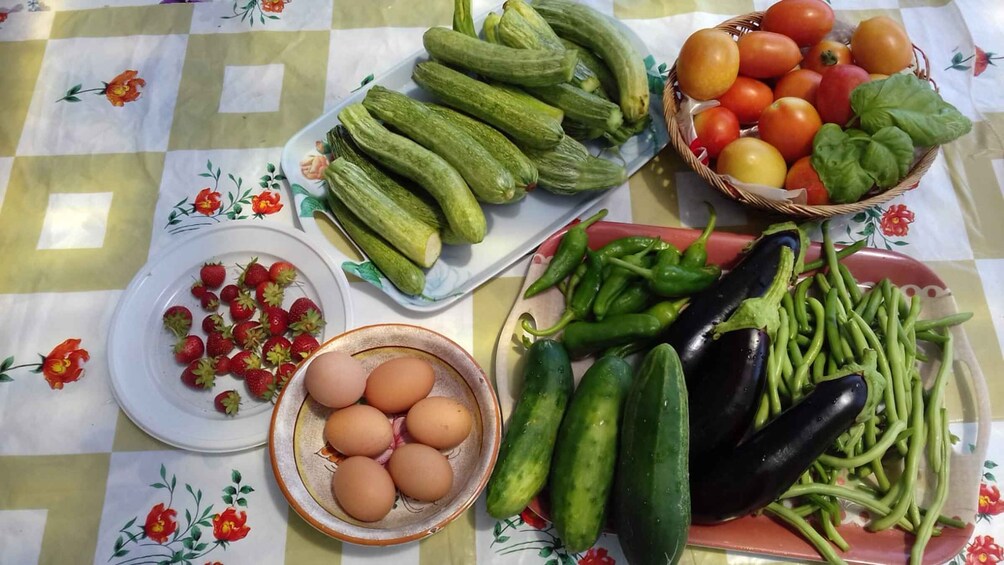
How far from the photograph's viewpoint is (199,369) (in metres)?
1.17

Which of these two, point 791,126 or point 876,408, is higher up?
point 791,126

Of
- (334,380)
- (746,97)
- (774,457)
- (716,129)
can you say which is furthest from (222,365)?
(746,97)

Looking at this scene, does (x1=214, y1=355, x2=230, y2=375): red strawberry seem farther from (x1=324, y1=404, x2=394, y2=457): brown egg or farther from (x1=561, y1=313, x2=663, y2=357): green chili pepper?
(x1=561, y1=313, x2=663, y2=357): green chili pepper

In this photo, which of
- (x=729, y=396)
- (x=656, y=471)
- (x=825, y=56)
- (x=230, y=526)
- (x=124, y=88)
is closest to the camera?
(x=656, y=471)

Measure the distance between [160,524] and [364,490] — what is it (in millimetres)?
437

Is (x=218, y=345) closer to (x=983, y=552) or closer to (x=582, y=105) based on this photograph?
(x=582, y=105)

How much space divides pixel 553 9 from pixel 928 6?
102 cm

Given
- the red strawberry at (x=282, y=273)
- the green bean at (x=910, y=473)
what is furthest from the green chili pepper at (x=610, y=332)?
the red strawberry at (x=282, y=273)

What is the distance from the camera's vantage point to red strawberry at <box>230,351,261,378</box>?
1173 millimetres

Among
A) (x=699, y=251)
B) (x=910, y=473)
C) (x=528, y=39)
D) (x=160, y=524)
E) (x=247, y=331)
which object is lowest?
(x=160, y=524)

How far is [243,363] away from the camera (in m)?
1.17

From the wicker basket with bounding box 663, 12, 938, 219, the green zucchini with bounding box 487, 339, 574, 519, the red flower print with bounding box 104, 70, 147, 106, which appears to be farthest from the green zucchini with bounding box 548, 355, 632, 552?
the red flower print with bounding box 104, 70, 147, 106

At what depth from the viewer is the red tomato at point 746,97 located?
134 centimetres

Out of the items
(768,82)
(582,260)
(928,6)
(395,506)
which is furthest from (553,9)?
(395,506)
